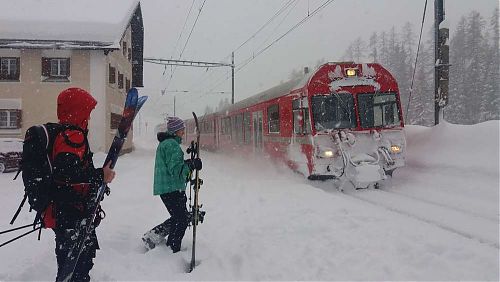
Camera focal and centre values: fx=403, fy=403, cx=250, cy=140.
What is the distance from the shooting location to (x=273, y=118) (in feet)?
41.1

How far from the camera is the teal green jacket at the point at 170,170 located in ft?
15.0

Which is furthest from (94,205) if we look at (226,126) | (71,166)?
(226,126)

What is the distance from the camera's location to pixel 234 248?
4867 millimetres

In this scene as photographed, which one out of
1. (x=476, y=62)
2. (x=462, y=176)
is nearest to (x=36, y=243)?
(x=462, y=176)

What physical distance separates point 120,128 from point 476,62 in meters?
58.9

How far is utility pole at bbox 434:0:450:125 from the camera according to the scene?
11.5 meters

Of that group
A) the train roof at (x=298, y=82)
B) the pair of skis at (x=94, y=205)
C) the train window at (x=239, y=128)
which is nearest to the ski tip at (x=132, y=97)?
the pair of skis at (x=94, y=205)

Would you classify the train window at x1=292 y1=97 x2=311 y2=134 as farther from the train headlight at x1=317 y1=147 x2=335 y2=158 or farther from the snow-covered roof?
the snow-covered roof

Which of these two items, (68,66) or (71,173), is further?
(68,66)

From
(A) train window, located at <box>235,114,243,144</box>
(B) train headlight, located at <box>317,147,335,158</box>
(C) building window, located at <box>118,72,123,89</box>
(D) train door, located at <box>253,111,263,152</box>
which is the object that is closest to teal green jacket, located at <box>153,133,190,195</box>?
(B) train headlight, located at <box>317,147,335,158</box>

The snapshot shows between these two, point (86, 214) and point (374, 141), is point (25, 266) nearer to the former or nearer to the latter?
point (86, 214)

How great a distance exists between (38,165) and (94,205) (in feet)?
2.06

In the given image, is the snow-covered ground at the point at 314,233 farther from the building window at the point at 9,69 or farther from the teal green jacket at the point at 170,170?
the building window at the point at 9,69

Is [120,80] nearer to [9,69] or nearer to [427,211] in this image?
[9,69]
